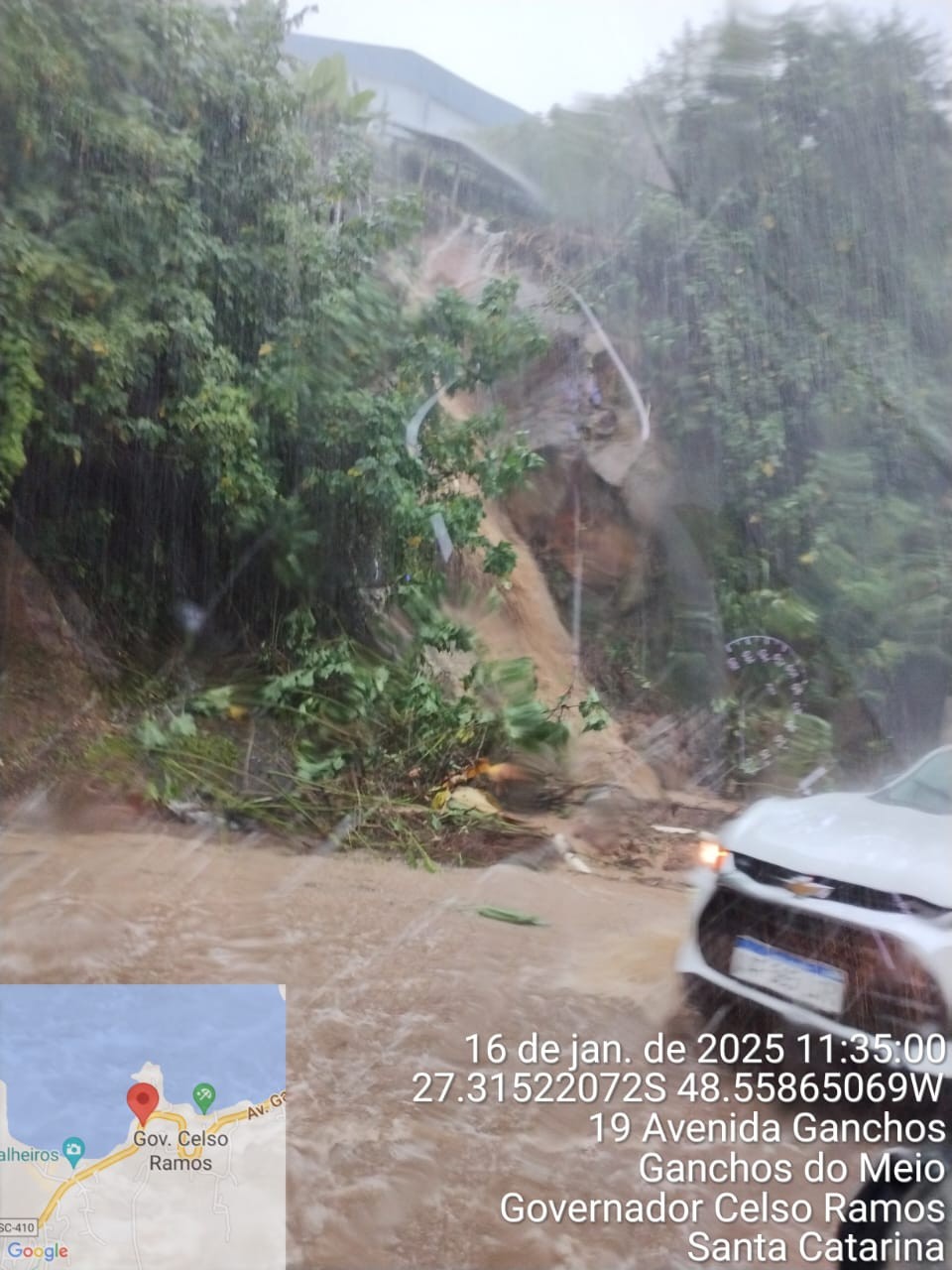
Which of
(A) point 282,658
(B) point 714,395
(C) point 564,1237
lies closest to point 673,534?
(B) point 714,395

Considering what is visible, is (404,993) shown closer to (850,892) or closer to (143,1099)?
(143,1099)

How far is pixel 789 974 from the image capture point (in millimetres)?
2520

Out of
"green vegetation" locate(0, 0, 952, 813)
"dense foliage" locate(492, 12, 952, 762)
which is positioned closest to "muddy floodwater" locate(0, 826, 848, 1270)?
"green vegetation" locate(0, 0, 952, 813)

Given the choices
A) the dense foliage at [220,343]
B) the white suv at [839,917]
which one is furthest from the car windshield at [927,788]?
the dense foliage at [220,343]

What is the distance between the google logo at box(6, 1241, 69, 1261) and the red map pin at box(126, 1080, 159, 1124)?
0.27m

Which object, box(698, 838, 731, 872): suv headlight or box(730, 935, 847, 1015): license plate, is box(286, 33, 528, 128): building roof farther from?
box(730, 935, 847, 1015): license plate

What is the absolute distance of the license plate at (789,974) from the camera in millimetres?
2432

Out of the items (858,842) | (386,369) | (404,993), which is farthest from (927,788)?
(386,369)

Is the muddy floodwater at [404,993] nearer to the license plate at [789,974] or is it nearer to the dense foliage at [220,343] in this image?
the license plate at [789,974]

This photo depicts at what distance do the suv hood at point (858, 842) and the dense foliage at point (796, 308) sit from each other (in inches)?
47.7

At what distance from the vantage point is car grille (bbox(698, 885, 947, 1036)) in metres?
2.33

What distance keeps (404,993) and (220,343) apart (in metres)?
3.02

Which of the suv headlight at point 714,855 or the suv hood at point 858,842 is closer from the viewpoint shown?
the suv hood at point 858,842

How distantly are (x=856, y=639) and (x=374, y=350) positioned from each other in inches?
96.4
